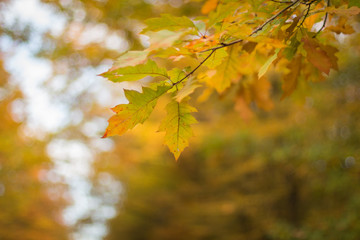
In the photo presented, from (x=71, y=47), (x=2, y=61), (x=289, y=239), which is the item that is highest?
(x=2, y=61)

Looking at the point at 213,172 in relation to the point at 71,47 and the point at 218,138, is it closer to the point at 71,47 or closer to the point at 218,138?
the point at 218,138

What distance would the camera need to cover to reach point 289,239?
3.13 meters

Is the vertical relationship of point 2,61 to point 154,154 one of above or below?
above

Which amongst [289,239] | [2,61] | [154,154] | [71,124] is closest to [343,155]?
[289,239]

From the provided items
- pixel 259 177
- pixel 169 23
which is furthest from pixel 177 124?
pixel 259 177

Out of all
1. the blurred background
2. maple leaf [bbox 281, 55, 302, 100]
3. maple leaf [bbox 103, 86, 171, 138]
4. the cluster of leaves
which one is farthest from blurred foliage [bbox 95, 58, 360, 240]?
maple leaf [bbox 103, 86, 171, 138]

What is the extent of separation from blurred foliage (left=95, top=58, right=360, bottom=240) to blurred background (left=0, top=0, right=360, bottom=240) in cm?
2

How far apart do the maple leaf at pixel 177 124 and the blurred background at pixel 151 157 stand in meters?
0.81

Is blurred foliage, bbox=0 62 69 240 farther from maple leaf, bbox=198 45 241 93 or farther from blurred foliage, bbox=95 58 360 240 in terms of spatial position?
maple leaf, bbox=198 45 241 93

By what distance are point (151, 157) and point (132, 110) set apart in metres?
3.95

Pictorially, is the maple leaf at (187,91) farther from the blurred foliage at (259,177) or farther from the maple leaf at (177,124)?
the blurred foliage at (259,177)

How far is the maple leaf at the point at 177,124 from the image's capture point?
2.23 feet

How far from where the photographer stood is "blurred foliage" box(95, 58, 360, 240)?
3.15 m

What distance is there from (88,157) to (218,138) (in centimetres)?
250
